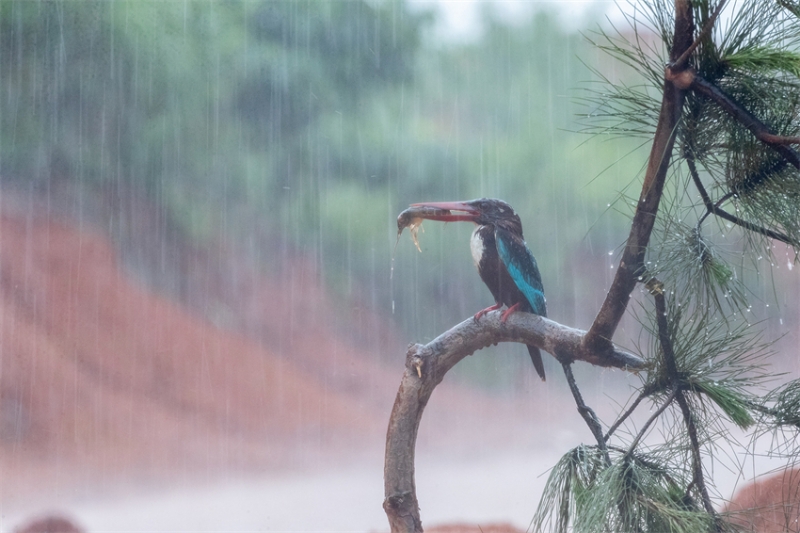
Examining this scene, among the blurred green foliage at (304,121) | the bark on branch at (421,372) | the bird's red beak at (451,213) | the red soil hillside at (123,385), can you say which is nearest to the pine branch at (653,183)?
the bark on branch at (421,372)

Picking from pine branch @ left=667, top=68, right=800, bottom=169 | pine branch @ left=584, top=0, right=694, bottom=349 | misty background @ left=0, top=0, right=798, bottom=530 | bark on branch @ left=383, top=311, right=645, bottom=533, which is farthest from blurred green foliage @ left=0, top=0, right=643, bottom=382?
pine branch @ left=667, top=68, right=800, bottom=169

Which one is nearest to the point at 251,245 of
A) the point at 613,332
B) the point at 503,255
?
the point at 503,255

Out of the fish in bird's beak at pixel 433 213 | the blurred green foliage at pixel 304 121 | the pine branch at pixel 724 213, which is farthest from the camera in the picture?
the blurred green foliage at pixel 304 121

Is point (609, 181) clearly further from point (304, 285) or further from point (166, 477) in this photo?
point (166, 477)

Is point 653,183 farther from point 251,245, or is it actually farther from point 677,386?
point 251,245

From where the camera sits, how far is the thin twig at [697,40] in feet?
2.14

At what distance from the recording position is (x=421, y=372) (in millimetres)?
1162

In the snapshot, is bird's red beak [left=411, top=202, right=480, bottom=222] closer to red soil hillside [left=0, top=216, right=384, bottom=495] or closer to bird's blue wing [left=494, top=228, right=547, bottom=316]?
bird's blue wing [left=494, top=228, right=547, bottom=316]

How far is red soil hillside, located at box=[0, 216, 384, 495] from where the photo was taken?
189 cm

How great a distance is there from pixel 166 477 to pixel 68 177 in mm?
932

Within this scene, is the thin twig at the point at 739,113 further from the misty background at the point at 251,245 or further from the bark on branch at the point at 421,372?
the misty background at the point at 251,245

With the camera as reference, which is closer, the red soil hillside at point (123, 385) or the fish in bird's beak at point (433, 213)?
the fish in bird's beak at point (433, 213)

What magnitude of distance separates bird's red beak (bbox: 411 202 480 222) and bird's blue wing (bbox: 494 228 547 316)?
72 mm

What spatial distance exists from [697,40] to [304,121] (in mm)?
1411
